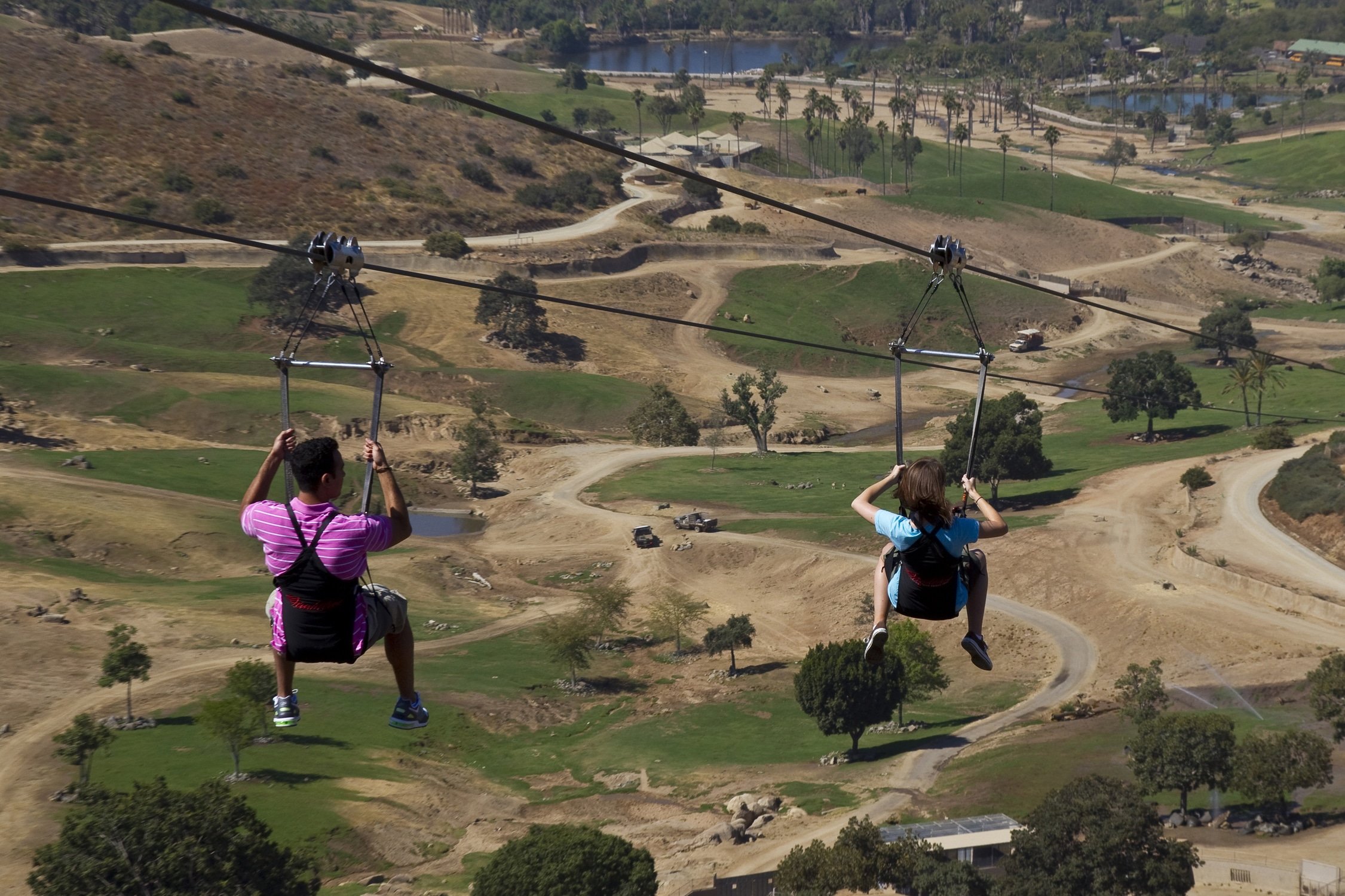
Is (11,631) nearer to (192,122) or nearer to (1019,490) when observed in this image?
(1019,490)

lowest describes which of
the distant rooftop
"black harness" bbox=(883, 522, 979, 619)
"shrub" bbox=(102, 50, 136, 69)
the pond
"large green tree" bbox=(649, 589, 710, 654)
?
the pond

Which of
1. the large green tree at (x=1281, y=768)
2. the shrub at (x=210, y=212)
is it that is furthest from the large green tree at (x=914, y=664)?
the shrub at (x=210, y=212)

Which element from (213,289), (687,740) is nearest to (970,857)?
(687,740)

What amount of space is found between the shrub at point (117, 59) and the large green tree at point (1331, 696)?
584 ft

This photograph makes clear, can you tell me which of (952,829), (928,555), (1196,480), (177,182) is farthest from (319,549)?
(177,182)

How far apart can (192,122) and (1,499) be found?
358ft

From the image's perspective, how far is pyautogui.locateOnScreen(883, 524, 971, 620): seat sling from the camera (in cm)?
1623

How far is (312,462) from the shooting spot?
1371 cm

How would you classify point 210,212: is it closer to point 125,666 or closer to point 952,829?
point 125,666

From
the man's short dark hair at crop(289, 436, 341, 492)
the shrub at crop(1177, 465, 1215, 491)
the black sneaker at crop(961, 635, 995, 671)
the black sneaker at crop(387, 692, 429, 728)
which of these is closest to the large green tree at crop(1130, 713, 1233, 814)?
the black sneaker at crop(961, 635, 995, 671)

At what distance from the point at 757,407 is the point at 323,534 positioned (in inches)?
4807

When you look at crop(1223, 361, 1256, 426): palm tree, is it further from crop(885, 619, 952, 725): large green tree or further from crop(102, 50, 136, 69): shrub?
crop(102, 50, 136, 69): shrub

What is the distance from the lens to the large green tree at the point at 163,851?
45031 mm

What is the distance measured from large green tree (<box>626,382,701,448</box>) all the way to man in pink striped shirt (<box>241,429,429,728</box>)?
11997 centimetres
